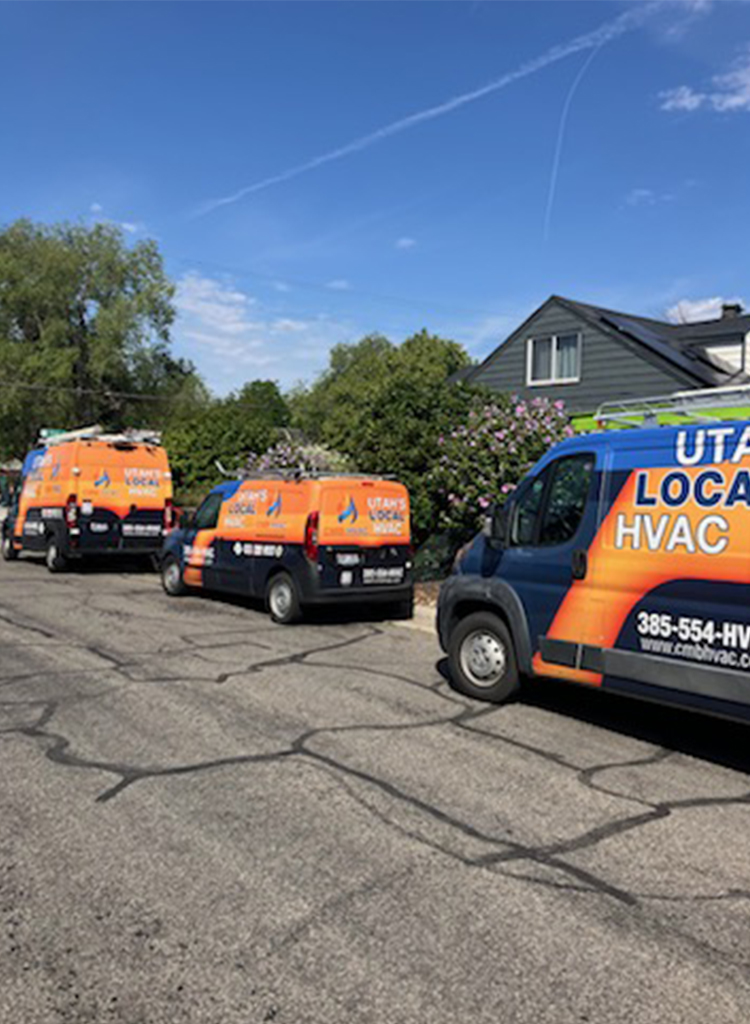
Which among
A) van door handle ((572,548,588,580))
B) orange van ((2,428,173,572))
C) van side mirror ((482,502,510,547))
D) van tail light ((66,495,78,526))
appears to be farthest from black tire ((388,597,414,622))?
van tail light ((66,495,78,526))

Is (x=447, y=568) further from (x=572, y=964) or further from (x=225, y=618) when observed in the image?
(x=572, y=964)

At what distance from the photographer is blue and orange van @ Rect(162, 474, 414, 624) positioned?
399 inches

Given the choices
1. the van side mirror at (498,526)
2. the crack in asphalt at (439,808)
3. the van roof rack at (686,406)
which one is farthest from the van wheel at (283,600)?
the van roof rack at (686,406)

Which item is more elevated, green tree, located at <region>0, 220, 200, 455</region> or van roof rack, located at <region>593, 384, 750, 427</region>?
green tree, located at <region>0, 220, 200, 455</region>

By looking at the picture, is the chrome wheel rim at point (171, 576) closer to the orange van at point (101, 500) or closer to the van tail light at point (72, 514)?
the orange van at point (101, 500)

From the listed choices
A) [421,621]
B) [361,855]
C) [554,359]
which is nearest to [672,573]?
[361,855]

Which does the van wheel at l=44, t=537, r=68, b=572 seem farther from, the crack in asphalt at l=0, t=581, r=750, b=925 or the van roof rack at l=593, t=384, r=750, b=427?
the van roof rack at l=593, t=384, r=750, b=427

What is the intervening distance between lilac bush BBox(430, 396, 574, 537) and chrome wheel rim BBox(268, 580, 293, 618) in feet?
11.5

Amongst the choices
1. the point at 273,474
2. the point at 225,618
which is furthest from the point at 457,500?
the point at 225,618

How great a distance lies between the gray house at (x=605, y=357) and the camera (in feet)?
71.4

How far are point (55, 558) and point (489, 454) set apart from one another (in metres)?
8.08

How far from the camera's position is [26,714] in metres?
6.14

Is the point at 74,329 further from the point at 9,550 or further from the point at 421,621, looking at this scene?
the point at 421,621

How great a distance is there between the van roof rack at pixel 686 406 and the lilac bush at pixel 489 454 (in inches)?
232
